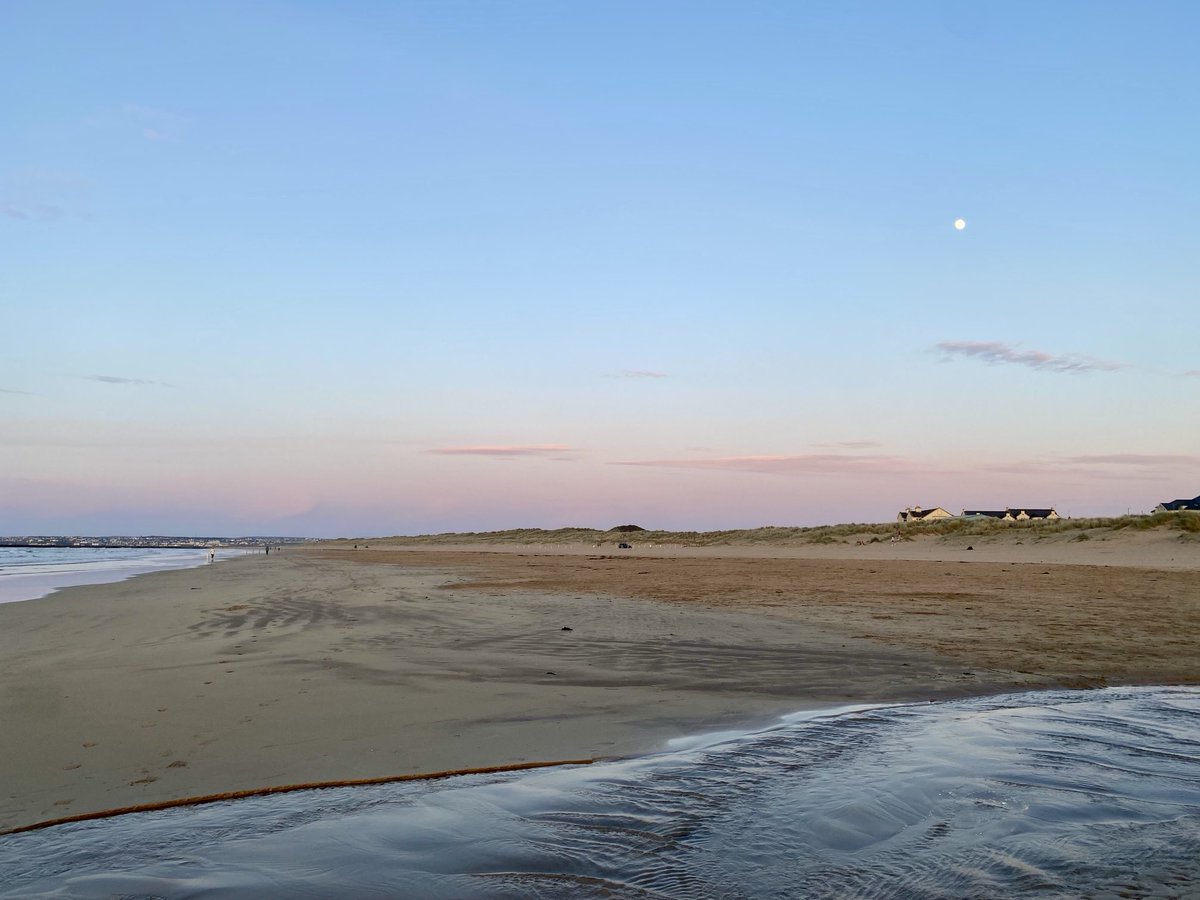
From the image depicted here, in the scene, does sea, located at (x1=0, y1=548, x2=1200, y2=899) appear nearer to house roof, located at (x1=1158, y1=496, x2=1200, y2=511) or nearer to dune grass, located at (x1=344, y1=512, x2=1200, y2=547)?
dune grass, located at (x1=344, y1=512, x2=1200, y2=547)

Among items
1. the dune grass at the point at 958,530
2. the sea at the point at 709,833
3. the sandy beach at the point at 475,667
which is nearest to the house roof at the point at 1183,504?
the dune grass at the point at 958,530

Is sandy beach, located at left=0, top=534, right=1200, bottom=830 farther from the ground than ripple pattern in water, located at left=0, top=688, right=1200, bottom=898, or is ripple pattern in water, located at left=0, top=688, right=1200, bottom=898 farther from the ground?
ripple pattern in water, located at left=0, top=688, right=1200, bottom=898

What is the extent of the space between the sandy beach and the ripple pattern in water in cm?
73

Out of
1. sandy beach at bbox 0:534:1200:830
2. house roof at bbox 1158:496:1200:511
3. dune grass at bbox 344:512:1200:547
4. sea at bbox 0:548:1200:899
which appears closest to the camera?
sea at bbox 0:548:1200:899

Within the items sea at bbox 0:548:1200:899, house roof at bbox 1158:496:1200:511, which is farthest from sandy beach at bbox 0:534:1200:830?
house roof at bbox 1158:496:1200:511

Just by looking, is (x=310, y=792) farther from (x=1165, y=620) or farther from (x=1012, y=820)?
(x=1165, y=620)

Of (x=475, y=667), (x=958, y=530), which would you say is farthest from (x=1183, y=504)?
(x=475, y=667)

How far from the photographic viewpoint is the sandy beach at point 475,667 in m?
5.77

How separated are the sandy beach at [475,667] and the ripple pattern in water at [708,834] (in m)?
0.73

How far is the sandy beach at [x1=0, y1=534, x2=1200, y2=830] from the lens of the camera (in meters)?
5.77

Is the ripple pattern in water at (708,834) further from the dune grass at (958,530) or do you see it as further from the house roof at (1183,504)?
the house roof at (1183,504)

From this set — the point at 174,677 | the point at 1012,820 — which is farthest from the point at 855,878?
the point at 174,677

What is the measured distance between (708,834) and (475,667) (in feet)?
18.1

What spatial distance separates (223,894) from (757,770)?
332cm
